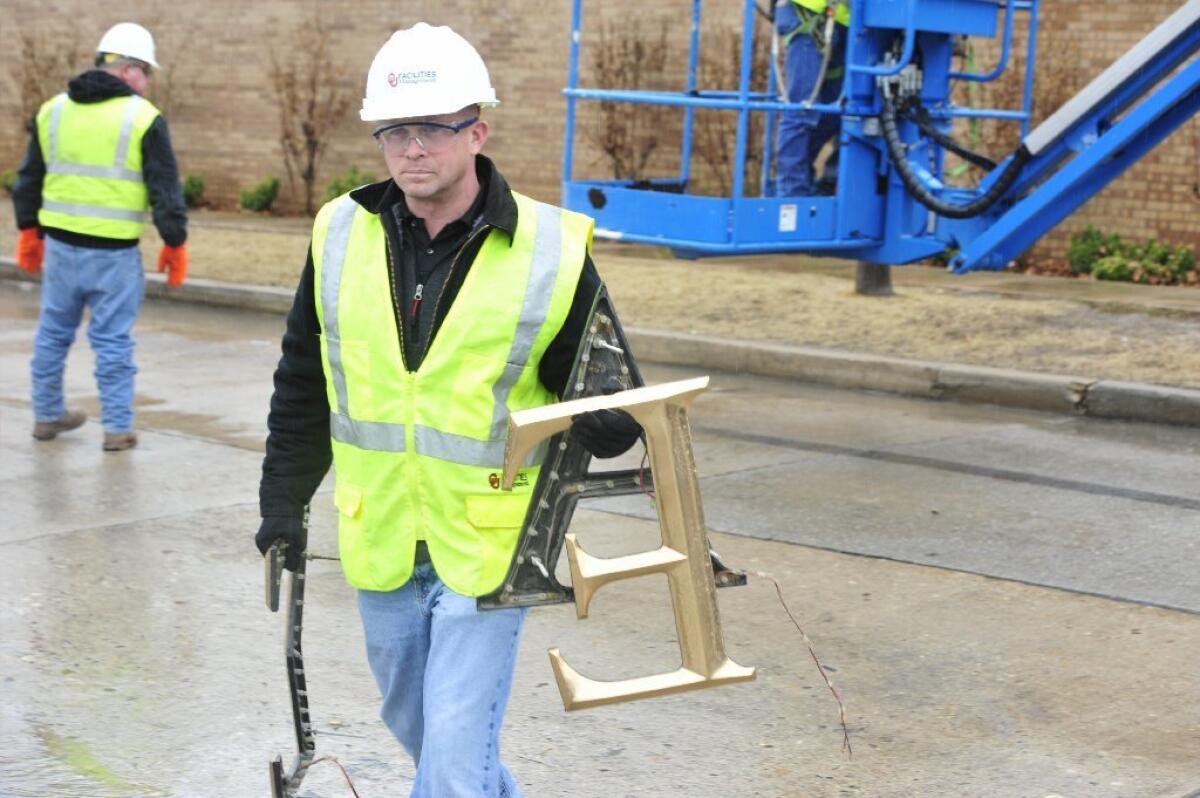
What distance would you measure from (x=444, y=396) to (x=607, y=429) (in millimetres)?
327

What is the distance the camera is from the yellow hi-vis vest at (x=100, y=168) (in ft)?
27.4

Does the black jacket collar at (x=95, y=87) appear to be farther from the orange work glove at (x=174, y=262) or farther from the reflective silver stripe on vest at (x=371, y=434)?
the reflective silver stripe on vest at (x=371, y=434)

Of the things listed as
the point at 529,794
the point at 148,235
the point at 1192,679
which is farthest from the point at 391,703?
the point at 148,235

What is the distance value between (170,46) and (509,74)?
5.27m

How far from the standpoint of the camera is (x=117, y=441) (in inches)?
331

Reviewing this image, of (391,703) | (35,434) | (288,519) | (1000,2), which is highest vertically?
(1000,2)

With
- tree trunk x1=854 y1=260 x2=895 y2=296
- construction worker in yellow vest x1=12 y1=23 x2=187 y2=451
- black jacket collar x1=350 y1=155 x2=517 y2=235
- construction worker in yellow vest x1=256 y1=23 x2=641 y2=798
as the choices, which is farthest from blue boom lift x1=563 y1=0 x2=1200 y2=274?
construction worker in yellow vest x1=256 y1=23 x2=641 y2=798

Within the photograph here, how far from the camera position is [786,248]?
1012 centimetres

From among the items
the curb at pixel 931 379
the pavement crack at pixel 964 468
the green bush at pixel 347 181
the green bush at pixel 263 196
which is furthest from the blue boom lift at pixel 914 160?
the green bush at pixel 263 196

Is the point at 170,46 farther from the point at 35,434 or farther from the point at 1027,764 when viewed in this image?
the point at 1027,764

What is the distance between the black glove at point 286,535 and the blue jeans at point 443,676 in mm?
171

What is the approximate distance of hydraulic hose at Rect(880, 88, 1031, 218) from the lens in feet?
33.1

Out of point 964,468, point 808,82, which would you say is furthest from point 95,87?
point 964,468

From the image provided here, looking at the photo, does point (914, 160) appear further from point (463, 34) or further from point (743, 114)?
point (463, 34)
